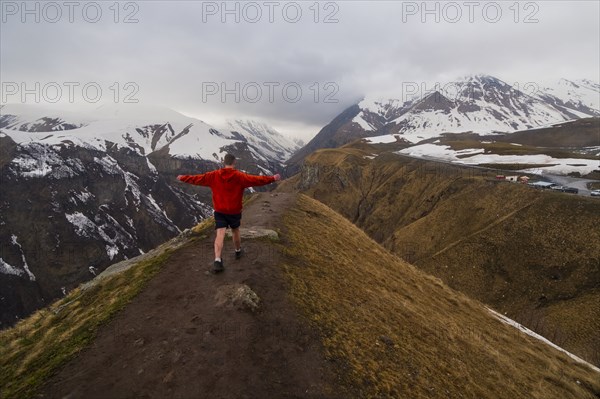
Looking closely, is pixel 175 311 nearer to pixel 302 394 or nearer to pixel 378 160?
pixel 302 394

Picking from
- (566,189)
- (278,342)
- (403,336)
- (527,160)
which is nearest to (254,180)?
(278,342)

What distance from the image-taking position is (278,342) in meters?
10.0

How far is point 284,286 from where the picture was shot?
1302 cm

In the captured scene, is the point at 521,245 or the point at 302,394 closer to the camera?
the point at 302,394

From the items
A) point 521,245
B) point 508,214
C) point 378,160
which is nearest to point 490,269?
point 521,245

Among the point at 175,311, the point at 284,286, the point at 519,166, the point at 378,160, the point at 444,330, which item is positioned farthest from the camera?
the point at 378,160

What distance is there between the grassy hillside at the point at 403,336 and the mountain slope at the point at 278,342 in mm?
67

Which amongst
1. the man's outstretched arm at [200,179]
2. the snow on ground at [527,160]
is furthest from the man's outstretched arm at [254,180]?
the snow on ground at [527,160]

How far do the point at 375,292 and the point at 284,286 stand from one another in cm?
594

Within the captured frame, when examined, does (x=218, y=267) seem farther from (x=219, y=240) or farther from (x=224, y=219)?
(x=224, y=219)

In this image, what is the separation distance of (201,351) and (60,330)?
5712mm

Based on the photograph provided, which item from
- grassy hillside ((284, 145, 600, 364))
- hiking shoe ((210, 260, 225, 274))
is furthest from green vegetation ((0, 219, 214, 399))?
grassy hillside ((284, 145, 600, 364))

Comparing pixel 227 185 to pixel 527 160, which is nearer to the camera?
pixel 227 185

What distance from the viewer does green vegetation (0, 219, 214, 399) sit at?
9250 mm
